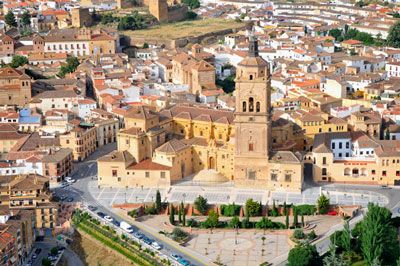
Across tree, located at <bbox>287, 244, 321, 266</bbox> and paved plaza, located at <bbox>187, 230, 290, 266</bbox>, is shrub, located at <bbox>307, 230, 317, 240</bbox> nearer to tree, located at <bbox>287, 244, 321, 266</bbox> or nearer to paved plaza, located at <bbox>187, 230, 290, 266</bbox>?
paved plaza, located at <bbox>187, 230, 290, 266</bbox>

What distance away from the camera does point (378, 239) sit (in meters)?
35.8

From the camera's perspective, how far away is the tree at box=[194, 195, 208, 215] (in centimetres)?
4225

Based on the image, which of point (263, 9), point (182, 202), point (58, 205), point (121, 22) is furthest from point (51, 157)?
point (263, 9)

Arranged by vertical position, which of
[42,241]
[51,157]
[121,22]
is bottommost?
[42,241]

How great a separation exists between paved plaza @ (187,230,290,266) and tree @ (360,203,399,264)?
4.18m

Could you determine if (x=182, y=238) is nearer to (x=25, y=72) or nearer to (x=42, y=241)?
(x=42, y=241)

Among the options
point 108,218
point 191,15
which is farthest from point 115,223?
point 191,15

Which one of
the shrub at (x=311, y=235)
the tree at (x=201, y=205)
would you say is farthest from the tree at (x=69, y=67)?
the shrub at (x=311, y=235)

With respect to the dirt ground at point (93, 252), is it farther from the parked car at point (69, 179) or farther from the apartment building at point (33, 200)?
the parked car at point (69, 179)

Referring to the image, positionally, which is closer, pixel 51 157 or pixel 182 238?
pixel 182 238

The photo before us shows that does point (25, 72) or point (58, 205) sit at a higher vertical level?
point (25, 72)

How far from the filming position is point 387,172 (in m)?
45.5

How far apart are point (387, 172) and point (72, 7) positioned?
5468cm

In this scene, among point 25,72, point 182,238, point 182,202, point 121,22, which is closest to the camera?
point 182,238
